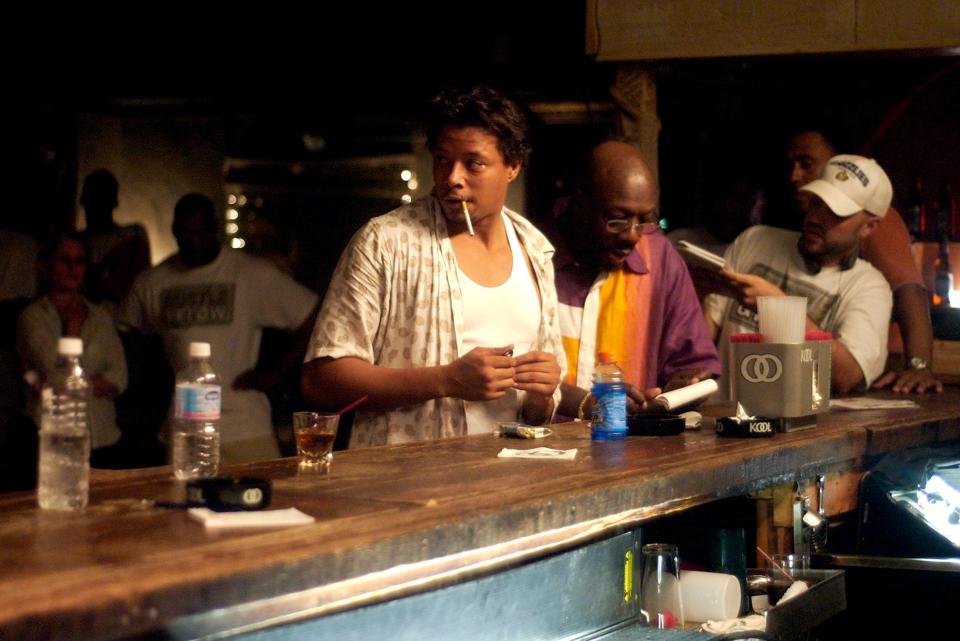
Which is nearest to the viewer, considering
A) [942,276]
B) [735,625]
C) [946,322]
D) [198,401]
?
[198,401]

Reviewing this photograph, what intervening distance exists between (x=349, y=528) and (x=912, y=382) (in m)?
3.70

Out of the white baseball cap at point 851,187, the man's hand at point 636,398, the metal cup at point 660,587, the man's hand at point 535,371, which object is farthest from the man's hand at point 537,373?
the white baseball cap at point 851,187

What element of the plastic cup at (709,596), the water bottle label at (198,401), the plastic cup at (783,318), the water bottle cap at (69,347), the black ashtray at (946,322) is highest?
the black ashtray at (946,322)

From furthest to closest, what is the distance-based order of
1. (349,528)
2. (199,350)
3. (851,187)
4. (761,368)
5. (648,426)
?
(851,187) < (761,368) < (648,426) < (199,350) < (349,528)

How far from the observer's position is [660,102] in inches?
299

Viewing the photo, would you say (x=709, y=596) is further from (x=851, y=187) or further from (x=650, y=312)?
(x=851, y=187)

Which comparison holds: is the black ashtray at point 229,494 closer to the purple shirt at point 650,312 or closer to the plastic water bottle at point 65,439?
the plastic water bottle at point 65,439

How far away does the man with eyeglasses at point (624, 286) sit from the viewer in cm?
395

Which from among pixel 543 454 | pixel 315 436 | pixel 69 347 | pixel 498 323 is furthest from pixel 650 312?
pixel 69 347

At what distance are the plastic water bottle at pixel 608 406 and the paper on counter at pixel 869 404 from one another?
1204 millimetres

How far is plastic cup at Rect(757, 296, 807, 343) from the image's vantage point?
130 inches

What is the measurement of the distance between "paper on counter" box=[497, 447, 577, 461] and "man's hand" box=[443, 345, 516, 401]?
295 mm

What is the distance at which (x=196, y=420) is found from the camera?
2.29 m


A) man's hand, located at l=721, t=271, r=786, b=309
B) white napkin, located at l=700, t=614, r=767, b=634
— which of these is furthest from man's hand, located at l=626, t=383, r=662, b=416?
white napkin, located at l=700, t=614, r=767, b=634
